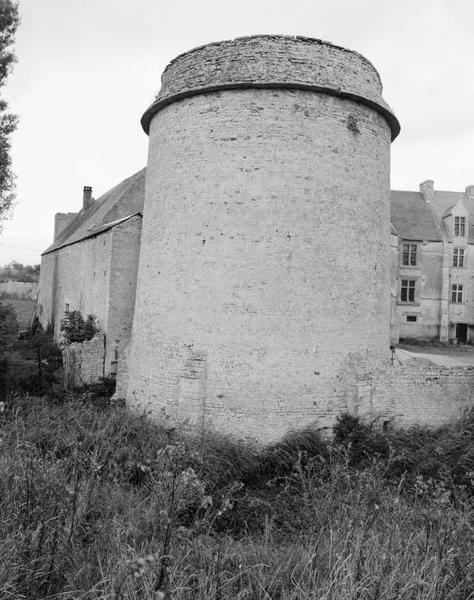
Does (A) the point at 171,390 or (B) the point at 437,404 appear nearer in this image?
(A) the point at 171,390

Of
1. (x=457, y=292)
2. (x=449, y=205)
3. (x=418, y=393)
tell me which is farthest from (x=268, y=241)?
(x=449, y=205)

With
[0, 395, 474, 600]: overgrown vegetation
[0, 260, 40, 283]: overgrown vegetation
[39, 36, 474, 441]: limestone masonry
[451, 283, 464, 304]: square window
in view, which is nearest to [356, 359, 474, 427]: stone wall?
[39, 36, 474, 441]: limestone masonry

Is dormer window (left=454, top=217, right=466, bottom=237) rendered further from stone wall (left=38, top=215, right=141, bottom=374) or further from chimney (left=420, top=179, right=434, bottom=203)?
stone wall (left=38, top=215, right=141, bottom=374)

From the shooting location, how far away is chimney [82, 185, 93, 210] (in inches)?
1091

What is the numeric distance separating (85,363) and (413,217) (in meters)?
24.0

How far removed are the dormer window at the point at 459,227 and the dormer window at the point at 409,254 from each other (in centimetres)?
295

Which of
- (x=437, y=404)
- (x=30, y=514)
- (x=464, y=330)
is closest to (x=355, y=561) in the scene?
(x=30, y=514)

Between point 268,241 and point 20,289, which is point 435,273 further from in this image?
point 20,289

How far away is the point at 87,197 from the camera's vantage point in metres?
27.8

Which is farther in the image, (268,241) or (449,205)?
(449,205)

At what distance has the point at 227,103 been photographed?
9.62 m

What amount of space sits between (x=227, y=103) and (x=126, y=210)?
946cm

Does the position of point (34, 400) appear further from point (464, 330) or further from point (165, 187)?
point (464, 330)

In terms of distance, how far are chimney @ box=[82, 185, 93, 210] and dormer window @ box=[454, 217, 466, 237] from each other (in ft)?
74.0
